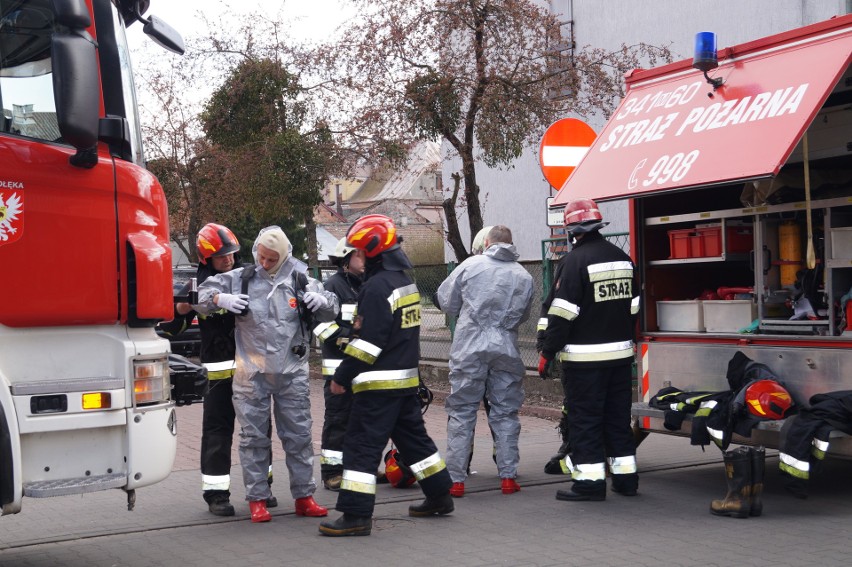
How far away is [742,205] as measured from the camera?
8070 millimetres

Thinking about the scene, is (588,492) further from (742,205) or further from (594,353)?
(742,205)

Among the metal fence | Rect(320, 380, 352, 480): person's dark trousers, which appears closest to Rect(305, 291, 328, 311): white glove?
Rect(320, 380, 352, 480): person's dark trousers

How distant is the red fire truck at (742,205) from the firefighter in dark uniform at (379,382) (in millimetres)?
1871

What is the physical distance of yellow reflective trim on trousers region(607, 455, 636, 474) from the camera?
24.5ft

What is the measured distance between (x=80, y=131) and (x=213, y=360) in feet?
9.37

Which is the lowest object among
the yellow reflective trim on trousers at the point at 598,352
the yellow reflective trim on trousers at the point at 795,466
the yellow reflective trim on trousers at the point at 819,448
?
the yellow reflective trim on trousers at the point at 795,466

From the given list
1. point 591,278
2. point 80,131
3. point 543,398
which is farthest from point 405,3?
point 80,131

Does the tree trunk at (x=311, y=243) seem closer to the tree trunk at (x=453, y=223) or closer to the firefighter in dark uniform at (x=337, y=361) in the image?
the tree trunk at (x=453, y=223)

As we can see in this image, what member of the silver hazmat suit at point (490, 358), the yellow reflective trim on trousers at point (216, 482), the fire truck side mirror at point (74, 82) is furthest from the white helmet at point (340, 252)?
the fire truck side mirror at point (74, 82)

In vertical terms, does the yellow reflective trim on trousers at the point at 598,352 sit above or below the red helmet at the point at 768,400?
above

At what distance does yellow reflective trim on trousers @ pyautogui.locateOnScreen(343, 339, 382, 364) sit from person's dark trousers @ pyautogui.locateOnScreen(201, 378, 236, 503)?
1171mm

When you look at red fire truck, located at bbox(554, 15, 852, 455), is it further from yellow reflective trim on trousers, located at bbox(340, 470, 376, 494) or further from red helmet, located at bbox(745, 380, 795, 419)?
yellow reflective trim on trousers, located at bbox(340, 470, 376, 494)

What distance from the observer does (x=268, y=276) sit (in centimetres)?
682

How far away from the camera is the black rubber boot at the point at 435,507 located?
270 inches
